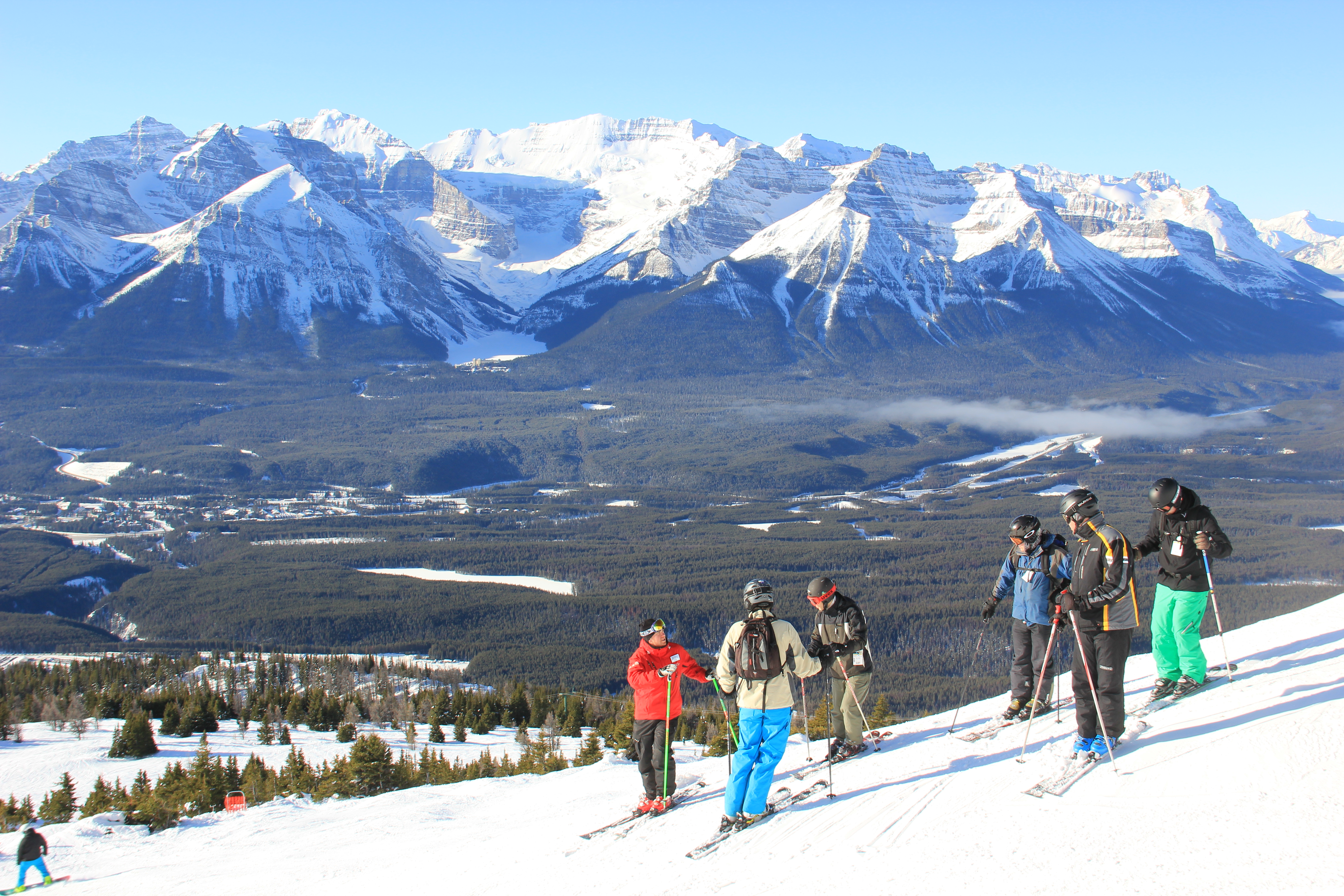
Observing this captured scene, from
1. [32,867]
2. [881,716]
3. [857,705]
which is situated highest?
[857,705]

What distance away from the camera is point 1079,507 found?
1382 centimetres

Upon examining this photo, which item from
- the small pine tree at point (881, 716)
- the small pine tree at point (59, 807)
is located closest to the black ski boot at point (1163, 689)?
the small pine tree at point (881, 716)

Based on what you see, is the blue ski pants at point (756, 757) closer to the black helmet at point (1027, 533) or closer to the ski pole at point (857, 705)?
the ski pole at point (857, 705)

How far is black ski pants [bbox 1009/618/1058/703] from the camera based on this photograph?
15.6m

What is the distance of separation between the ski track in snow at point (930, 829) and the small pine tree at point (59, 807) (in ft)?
12.2

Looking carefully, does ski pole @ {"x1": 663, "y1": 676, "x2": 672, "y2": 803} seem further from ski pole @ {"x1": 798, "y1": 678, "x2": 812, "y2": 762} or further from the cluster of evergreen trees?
the cluster of evergreen trees

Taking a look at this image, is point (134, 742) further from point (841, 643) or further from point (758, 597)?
point (758, 597)

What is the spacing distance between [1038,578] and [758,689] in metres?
5.71

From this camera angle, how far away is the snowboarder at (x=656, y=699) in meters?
14.9

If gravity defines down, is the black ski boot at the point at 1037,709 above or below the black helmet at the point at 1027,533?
below

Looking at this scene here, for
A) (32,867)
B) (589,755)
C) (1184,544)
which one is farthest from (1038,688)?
(32,867)

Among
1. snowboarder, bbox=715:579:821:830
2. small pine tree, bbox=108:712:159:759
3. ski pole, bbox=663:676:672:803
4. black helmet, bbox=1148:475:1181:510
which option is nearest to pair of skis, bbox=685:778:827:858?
snowboarder, bbox=715:579:821:830

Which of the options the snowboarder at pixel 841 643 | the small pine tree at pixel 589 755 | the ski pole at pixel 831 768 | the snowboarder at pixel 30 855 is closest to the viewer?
the ski pole at pixel 831 768

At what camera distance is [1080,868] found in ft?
33.3
